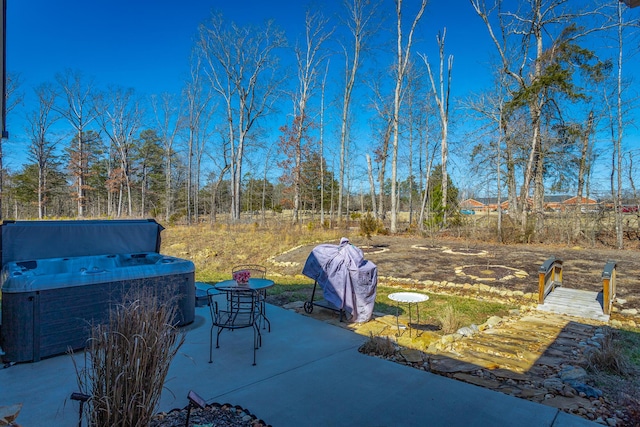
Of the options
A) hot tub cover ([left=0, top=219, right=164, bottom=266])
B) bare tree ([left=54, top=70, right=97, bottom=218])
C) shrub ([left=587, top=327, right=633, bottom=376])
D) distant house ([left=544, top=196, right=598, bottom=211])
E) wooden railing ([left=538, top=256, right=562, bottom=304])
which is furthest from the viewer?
bare tree ([left=54, top=70, right=97, bottom=218])

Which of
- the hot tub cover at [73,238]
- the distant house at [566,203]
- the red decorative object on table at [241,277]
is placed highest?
the distant house at [566,203]

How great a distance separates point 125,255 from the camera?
584 centimetres

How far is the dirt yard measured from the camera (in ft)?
24.3

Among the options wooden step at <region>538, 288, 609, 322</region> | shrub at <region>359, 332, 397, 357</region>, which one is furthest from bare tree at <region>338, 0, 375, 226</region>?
shrub at <region>359, 332, 397, 357</region>

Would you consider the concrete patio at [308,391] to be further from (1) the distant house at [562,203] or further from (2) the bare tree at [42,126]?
(2) the bare tree at [42,126]

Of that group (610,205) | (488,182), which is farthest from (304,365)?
(488,182)

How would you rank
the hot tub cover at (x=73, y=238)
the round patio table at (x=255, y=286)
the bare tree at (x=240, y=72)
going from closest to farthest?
the round patio table at (x=255, y=286) → the hot tub cover at (x=73, y=238) → the bare tree at (x=240, y=72)

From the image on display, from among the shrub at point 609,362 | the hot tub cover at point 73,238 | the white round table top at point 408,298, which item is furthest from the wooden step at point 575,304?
the hot tub cover at point 73,238

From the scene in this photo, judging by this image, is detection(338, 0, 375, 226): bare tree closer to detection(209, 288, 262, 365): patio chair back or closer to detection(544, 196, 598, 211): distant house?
detection(544, 196, 598, 211): distant house

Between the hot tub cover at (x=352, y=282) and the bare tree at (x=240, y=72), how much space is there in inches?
591

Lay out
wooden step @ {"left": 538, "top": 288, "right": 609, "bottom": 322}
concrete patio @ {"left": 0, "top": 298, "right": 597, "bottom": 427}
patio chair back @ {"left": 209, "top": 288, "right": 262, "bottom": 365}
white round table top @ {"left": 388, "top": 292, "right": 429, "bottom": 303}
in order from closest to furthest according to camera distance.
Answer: concrete patio @ {"left": 0, "top": 298, "right": 597, "bottom": 427} < patio chair back @ {"left": 209, "top": 288, "right": 262, "bottom": 365} < white round table top @ {"left": 388, "top": 292, "right": 429, "bottom": 303} < wooden step @ {"left": 538, "top": 288, "right": 609, "bottom": 322}

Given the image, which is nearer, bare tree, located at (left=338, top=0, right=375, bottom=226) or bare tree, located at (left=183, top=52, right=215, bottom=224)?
bare tree, located at (left=338, top=0, right=375, bottom=226)

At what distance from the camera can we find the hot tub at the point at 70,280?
350 cm

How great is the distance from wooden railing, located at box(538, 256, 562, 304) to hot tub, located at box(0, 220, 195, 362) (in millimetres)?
5493
